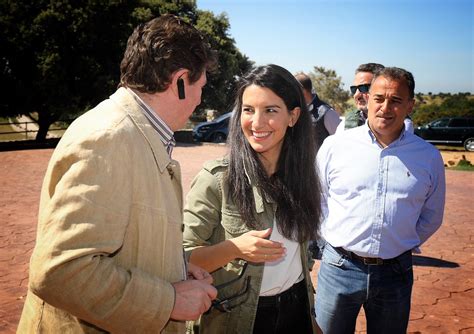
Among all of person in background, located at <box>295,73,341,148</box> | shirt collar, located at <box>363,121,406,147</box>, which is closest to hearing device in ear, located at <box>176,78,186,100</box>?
shirt collar, located at <box>363,121,406,147</box>

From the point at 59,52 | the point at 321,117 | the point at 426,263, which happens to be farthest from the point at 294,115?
the point at 59,52

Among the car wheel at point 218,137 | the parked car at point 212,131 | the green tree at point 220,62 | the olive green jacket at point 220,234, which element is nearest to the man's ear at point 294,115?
the olive green jacket at point 220,234

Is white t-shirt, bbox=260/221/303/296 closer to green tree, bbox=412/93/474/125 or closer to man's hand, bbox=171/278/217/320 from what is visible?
man's hand, bbox=171/278/217/320

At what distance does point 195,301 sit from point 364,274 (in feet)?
4.77

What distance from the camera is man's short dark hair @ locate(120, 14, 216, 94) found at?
4.74ft

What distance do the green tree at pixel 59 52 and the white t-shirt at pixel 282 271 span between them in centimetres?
1743

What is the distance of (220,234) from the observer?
198cm

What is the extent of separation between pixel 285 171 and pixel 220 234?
550 millimetres

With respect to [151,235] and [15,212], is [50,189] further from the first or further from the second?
[15,212]

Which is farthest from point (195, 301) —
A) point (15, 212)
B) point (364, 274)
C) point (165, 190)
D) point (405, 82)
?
point (15, 212)

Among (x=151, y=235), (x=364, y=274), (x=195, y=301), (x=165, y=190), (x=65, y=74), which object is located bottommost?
(x=364, y=274)

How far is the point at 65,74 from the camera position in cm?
1750

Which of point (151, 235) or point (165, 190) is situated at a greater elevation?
point (165, 190)

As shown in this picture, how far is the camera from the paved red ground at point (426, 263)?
4.05 meters
